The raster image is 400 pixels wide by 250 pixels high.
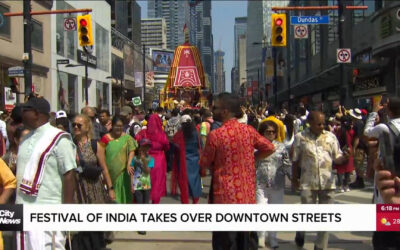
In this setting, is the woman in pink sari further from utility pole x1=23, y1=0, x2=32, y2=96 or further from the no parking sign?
utility pole x1=23, y1=0, x2=32, y2=96

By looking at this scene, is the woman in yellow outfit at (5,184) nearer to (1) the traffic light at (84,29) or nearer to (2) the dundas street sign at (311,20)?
(1) the traffic light at (84,29)

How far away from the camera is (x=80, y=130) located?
6.00 meters

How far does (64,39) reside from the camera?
3744 centimetres

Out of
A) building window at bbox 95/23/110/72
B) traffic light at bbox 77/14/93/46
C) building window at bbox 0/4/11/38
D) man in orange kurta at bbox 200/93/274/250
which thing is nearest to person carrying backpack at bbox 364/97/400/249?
man in orange kurta at bbox 200/93/274/250

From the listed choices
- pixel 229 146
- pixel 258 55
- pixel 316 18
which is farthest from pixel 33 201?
pixel 258 55

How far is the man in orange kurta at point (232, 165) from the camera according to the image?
4.54 m

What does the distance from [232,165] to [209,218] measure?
63cm

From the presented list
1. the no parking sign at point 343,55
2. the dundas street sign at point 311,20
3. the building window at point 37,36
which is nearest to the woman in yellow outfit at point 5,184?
the no parking sign at point 343,55

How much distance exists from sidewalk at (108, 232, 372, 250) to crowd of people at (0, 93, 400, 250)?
287mm

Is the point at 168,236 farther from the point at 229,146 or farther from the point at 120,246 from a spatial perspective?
the point at 229,146

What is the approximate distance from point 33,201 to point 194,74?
28977 millimetres

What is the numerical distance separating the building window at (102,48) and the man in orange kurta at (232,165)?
43.8 meters

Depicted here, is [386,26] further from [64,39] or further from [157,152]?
[64,39]

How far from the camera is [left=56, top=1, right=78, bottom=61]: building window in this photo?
3609 cm
